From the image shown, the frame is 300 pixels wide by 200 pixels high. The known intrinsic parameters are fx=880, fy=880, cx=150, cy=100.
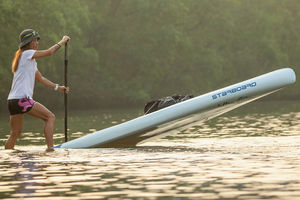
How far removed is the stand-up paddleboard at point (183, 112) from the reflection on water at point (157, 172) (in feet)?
0.87

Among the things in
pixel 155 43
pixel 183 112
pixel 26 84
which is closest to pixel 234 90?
pixel 183 112

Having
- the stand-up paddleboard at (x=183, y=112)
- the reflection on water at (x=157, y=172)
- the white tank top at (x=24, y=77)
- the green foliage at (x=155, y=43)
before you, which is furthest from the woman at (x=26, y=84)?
the green foliage at (x=155, y=43)

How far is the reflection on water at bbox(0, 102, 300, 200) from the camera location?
24.7ft

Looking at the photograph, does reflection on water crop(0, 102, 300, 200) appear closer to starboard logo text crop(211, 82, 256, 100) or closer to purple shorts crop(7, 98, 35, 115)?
purple shorts crop(7, 98, 35, 115)

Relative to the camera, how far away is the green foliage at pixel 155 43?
Answer: 48344mm

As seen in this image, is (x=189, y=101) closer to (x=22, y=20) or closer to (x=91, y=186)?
(x=91, y=186)

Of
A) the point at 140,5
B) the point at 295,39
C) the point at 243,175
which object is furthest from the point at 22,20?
the point at 243,175

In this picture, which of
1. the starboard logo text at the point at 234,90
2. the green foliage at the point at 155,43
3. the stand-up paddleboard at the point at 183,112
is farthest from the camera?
Answer: the green foliage at the point at 155,43

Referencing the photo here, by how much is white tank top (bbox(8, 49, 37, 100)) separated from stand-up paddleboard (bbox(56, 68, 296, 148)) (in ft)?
4.23

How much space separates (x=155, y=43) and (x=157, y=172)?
51093 millimetres

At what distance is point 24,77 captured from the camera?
38.2 feet

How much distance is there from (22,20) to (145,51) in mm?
15722

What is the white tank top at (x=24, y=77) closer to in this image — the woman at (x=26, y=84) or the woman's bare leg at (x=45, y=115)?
the woman at (x=26, y=84)

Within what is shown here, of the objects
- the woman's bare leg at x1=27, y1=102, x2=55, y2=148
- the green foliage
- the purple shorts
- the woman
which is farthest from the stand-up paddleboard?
the green foliage
